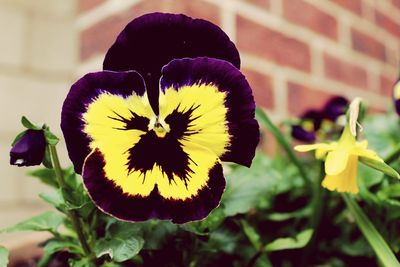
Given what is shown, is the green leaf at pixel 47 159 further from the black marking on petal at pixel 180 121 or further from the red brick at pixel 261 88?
the red brick at pixel 261 88

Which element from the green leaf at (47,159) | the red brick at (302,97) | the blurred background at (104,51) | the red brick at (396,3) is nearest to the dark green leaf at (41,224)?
the green leaf at (47,159)

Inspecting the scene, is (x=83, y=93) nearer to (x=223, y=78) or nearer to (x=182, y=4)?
(x=223, y=78)

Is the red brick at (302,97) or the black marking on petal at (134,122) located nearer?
the black marking on petal at (134,122)

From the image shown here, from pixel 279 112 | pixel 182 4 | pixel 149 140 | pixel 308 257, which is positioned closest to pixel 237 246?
pixel 308 257

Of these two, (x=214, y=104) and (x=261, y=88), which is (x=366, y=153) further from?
(x=261, y=88)

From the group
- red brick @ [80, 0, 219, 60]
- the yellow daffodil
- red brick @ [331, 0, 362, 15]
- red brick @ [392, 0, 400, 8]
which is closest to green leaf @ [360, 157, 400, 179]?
the yellow daffodil

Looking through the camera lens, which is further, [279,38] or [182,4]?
[279,38]
